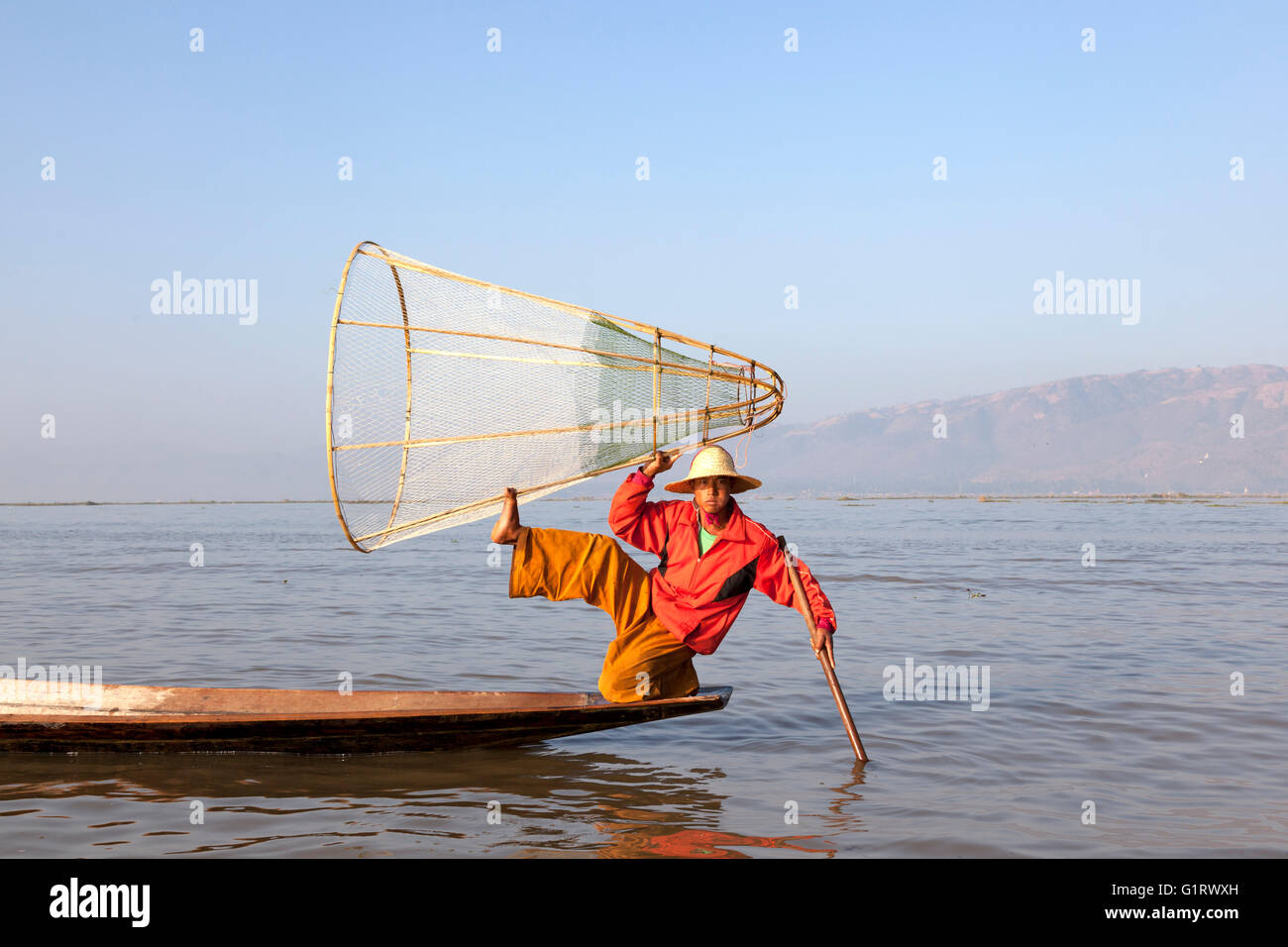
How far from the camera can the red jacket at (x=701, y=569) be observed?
5.58 metres

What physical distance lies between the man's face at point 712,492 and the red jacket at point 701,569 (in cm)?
13

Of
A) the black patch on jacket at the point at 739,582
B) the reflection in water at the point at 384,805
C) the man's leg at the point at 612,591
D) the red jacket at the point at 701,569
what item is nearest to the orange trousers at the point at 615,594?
the man's leg at the point at 612,591

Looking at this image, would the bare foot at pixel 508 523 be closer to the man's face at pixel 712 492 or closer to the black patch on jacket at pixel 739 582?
the man's face at pixel 712 492

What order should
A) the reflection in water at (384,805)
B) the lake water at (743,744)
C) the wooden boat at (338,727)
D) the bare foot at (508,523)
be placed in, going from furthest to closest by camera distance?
1. the wooden boat at (338,727)
2. the bare foot at (508,523)
3. the lake water at (743,744)
4. the reflection in water at (384,805)

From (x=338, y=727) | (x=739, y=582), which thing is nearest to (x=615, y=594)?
(x=739, y=582)

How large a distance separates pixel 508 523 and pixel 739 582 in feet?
4.54

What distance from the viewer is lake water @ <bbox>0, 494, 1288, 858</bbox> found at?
15.8ft

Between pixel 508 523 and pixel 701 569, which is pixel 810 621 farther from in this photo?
pixel 508 523

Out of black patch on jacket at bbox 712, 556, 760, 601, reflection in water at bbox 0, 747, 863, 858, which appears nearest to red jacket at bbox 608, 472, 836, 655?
black patch on jacket at bbox 712, 556, 760, 601

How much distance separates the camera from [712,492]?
550 cm

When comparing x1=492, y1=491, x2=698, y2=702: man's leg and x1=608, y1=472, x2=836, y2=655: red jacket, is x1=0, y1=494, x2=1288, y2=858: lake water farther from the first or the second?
x1=608, y1=472, x2=836, y2=655: red jacket
